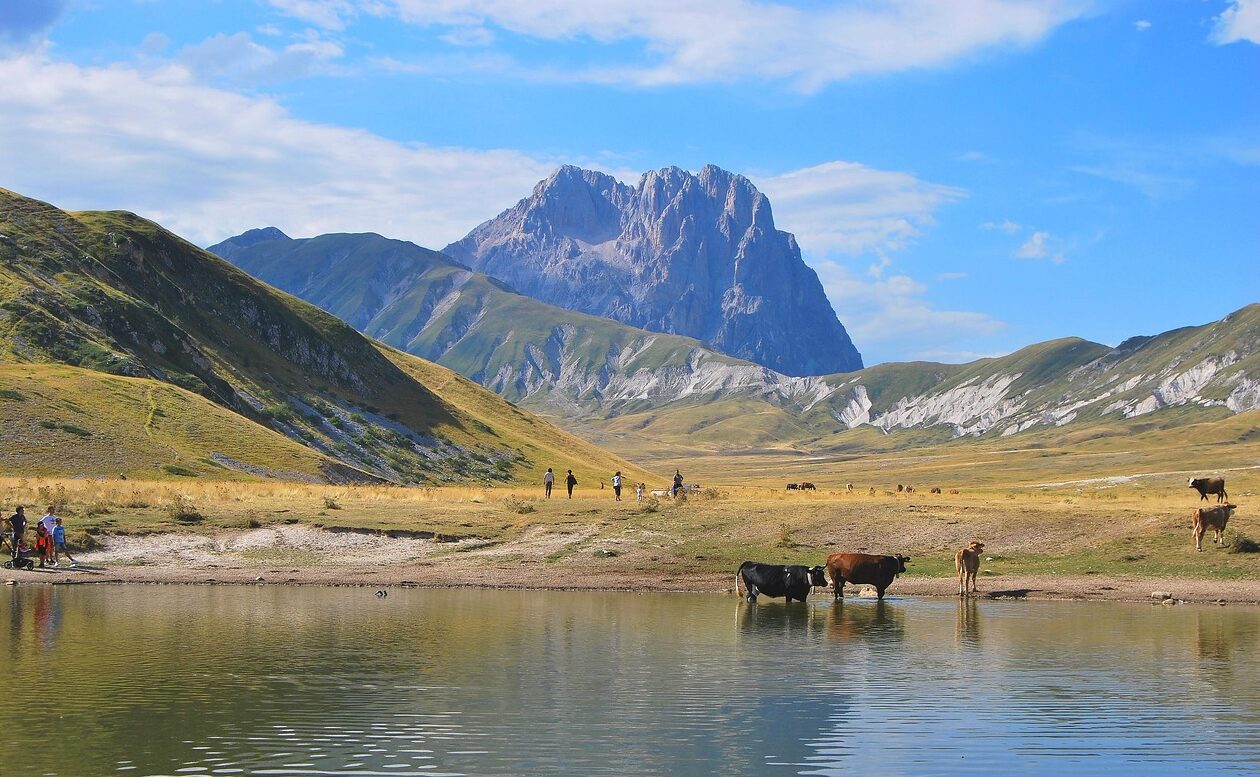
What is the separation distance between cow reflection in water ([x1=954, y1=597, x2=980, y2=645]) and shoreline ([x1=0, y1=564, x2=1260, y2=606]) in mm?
2029

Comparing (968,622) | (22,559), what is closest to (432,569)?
(22,559)

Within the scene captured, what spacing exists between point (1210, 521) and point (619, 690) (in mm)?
35747

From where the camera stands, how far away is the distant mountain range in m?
92.8

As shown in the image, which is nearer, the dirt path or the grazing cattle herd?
the grazing cattle herd

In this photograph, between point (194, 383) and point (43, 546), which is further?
point (194, 383)

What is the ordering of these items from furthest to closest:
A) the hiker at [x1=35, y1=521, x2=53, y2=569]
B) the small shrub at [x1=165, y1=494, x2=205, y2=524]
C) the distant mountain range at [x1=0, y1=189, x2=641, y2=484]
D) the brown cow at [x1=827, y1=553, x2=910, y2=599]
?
1. the distant mountain range at [x1=0, y1=189, x2=641, y2=484]
2. the small shrub at [x1=165, y1=494, x2=205, y2=524]
3. the hiker at [x1=35, y1=521, x2=53, y2=569]
4. the brown cow at [x1=827, y1=553, x2=910, y2=599]

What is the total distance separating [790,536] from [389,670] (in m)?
32.1

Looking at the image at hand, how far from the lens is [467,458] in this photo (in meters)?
152

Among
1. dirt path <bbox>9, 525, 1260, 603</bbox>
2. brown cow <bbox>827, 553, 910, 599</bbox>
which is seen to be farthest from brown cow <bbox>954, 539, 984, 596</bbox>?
brown cow <bbox>827, 553, 910, 599</bbox>

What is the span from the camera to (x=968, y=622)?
37.2m

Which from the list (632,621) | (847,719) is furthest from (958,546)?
(847,719)

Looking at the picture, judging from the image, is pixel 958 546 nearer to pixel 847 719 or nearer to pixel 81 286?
pixel 847 719

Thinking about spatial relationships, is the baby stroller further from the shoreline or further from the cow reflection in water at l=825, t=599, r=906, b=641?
the cow reflection in water at l=825, t=599, r=906, b=641

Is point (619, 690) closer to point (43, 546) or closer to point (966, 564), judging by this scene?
point (966, 564)
